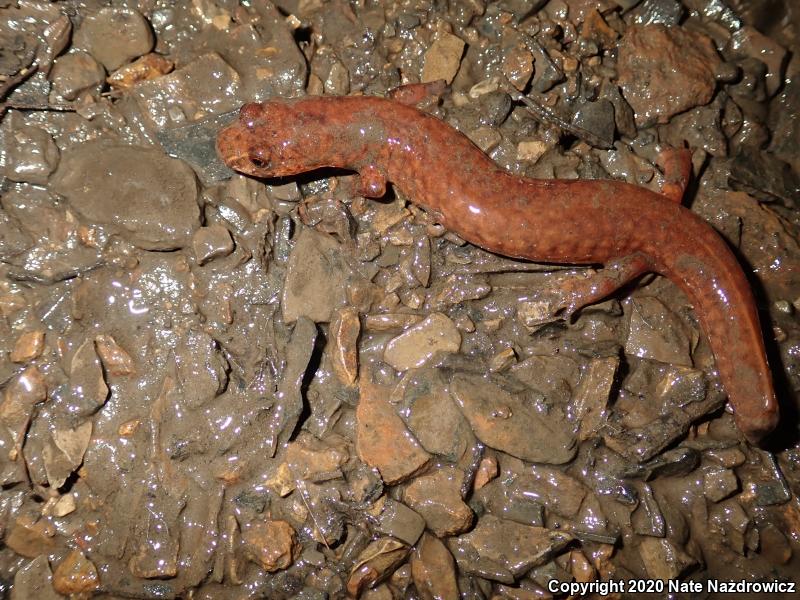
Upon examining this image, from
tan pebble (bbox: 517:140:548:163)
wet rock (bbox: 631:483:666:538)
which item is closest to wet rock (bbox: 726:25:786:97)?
tan pebble (bbox: 517:140:548:163)

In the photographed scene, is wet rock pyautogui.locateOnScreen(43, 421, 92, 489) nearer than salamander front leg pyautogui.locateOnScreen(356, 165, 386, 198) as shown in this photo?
Yes

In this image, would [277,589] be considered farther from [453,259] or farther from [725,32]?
[725,32]

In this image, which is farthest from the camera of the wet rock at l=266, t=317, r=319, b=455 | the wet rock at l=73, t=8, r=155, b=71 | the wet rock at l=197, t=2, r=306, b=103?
the wet rock at l=197, t=2, r=306, b=103

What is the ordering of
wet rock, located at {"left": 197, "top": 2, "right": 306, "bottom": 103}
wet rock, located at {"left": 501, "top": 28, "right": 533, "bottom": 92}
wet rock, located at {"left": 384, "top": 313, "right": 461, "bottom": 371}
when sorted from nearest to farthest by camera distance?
wet rock, located at {"left": 384, "top": 313, "right": 461, "bottom": 371}
wet rock, located at {"left": 197, "top": 2, "right": 306, "bottom": 103}
wet rock, located at {"left": 501, "top": 28, "right": 533, "bottom": 92}

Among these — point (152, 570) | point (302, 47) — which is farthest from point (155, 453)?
point (302, 47)

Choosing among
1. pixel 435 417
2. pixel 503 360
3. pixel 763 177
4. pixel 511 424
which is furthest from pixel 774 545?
pixel 763 177

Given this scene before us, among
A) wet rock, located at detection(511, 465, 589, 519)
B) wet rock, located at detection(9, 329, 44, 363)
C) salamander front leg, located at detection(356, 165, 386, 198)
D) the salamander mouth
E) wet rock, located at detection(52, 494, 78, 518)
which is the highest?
salamander front leg, located at detection(356, 165, 386, 198)

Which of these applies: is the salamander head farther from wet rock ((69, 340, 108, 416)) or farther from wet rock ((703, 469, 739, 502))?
wet rock ((703, 469, 739, 502))
